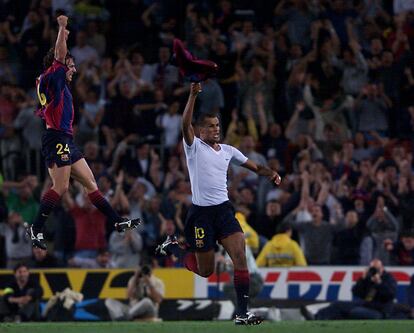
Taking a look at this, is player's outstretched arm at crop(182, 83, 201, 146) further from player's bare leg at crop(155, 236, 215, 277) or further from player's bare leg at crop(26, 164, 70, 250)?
player's bare leg at crop(26, 164, 70, 250)

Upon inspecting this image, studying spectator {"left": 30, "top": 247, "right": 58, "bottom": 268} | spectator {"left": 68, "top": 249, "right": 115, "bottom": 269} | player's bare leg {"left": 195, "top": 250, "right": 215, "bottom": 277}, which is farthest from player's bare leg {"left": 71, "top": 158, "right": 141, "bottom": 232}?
spectator {"left": 30, "top": 247, "right": 58, "bottom": 268}

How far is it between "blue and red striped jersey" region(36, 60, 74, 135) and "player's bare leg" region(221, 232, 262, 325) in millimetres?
2233

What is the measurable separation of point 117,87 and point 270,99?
2717 mm

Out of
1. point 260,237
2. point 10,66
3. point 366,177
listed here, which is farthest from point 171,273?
point 10,66

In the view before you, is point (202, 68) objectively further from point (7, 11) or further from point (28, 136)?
point (7, 11)

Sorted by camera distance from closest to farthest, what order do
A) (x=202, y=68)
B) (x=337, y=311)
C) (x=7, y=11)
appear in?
1. (x=202, y=68)
2. (x=337, y=311)
3. (x=7, y=11)

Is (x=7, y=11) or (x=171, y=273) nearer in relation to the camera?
(x=171, y=273)

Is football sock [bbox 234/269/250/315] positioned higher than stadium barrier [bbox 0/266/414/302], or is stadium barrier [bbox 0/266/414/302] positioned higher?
football sock [bbox 234/269/250/315]

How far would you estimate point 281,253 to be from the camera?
73.0 ft

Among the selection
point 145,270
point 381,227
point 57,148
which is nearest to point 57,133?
point 57,148

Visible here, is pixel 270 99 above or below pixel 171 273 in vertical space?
above

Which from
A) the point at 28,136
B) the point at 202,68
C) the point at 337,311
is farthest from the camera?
the point at 28,136

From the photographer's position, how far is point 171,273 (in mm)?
22156

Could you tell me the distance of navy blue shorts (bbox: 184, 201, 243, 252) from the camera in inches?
632
